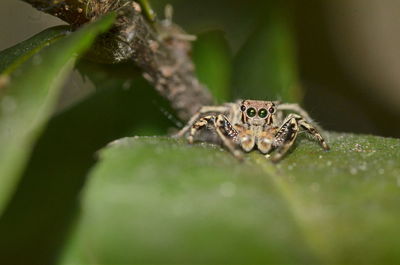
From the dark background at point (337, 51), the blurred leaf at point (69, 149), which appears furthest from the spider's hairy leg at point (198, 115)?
the dark background at point (337, 51)

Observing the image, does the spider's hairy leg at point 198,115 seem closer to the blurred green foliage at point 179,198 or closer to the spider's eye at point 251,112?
the spider's eye at point 251,112

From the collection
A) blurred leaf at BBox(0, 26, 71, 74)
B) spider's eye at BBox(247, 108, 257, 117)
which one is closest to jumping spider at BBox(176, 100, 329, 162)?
spider's eye at BBox(247, 108, 257, 117)

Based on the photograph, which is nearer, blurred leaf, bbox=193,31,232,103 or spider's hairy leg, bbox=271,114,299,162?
spider's hairy leg, bbox=271,114,299,162

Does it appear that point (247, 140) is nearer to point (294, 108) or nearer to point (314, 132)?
point (314, 132)

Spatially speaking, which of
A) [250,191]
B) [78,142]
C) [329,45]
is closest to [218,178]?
[250,191]

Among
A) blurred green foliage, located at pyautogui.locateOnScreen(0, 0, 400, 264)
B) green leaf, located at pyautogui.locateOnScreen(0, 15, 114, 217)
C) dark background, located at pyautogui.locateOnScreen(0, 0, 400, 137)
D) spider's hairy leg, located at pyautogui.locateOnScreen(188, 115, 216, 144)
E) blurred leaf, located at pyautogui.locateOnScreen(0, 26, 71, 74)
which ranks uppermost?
green leaf, located at pyautogui.locateOnScreen(0, 15, 114, 217)

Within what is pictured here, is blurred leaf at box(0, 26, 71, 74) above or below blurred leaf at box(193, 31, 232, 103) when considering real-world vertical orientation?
above

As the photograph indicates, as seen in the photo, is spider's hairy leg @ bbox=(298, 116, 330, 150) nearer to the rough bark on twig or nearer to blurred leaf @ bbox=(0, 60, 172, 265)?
the rough bark on twig
